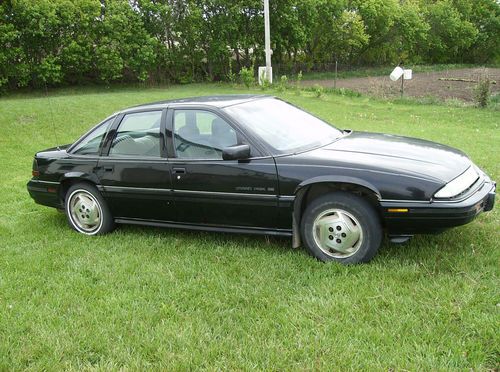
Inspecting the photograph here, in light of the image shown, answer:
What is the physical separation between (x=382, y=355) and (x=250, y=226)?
1.93 m

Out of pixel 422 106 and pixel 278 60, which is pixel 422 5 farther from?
pixel 422 106

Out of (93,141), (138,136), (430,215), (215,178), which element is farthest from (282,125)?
(93,141)

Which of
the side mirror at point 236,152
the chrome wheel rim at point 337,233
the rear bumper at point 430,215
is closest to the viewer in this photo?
the rear bumper at point 430,215

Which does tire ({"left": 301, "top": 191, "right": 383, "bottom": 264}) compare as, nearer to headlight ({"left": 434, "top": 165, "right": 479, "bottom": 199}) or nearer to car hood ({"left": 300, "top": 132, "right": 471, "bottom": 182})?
car hood ({"left": 300, "top": 132, "right": 471, "bottom": 182})

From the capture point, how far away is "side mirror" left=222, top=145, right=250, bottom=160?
4.39m

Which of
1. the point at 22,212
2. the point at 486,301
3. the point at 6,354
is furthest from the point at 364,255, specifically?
the point at 22,212

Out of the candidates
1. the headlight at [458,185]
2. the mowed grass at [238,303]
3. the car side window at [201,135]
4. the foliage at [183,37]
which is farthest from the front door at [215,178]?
the foliage at [183,37]

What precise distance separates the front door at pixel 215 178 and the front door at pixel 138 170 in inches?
5.4

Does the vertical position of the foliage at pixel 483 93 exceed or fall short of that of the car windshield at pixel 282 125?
it falls short

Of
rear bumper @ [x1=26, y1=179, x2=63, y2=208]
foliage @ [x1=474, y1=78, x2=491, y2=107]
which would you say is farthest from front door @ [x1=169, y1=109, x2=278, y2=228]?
foliage @ [x1=474, y1=78, x2=491, y2=107]

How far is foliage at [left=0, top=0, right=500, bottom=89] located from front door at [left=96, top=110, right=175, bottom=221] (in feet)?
55.3

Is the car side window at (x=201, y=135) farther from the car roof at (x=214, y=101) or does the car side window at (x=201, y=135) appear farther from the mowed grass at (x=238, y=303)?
the mowed grass at (x=238, y=303)

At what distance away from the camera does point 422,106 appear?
57.8 ft

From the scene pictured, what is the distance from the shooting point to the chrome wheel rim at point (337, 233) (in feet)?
13.7
